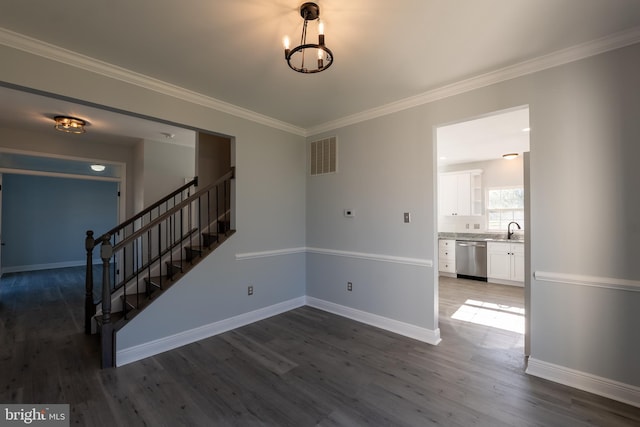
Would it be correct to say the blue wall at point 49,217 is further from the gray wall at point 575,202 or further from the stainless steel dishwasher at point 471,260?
the stainless steel dishwasher at point 471,260

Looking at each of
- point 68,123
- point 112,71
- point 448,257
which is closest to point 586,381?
point 448,257

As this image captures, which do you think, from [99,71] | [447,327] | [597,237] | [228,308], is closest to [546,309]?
[597,237]

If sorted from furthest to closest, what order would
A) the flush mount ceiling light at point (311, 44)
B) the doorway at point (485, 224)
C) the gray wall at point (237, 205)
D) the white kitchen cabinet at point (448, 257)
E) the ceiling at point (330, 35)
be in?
the white kitchen cabinet at point (448, 257) < the doorway at point (485, 224) < the gray wall at point (237, 205) < the ceiling at point (330, 35) < the flush mount ceiling light at point (311, 44)

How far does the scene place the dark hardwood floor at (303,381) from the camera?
197 cm

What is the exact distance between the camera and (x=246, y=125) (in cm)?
371

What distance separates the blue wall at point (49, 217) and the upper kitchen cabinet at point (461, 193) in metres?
9.75

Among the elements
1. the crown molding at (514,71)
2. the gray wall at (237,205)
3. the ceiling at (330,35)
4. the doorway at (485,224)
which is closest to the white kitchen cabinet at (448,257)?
the doorway at (485,224)

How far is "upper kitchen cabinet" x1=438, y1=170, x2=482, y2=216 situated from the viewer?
6590 mm

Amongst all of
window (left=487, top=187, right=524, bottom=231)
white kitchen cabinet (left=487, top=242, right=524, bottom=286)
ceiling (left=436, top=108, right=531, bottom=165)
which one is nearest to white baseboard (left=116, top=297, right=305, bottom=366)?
ceiling (left=436, top=108, right=531, bottom=165)

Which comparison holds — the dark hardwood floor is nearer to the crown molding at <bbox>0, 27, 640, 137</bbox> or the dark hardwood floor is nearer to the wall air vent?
the wall air vent

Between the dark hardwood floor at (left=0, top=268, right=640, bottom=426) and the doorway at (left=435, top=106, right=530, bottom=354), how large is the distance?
35cm

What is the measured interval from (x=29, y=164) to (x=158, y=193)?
2382mm

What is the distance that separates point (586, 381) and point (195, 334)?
147 inches

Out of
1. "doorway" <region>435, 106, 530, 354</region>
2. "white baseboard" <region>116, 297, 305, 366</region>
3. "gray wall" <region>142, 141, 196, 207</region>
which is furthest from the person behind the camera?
"gray wall" <region>142, 141, 196, 207</region>
